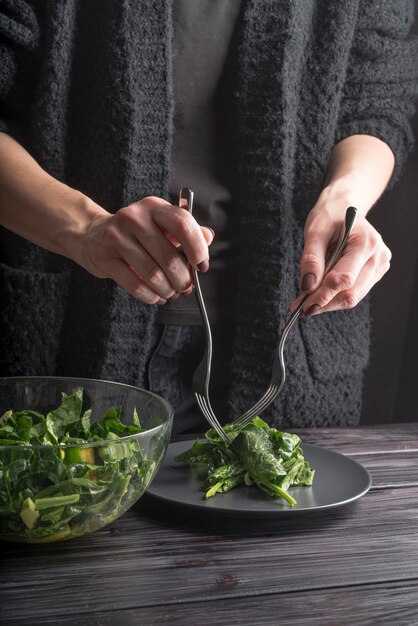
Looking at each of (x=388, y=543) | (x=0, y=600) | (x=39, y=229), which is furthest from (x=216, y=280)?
(x=0, y=600)

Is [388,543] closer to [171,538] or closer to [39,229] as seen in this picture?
[171,538]

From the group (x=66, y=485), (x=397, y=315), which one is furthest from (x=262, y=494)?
(x=397, y=315)

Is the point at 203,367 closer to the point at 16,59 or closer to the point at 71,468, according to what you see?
the point at 71,468

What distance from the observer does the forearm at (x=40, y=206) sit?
111cm

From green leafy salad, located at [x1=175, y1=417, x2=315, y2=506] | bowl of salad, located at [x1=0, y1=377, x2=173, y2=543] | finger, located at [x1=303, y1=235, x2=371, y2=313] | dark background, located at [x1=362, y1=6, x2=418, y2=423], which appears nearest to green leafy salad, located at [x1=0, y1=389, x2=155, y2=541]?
bowl of salad, located at [x1=0, y1=377, x2=173, y2=543]

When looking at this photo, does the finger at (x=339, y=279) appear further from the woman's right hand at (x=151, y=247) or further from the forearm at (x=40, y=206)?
the forearm at (x=40, y=206)

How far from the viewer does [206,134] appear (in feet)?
4.56

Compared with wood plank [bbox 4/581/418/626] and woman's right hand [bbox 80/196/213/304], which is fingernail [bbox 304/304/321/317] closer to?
woman's right hand [bbox 80/196/213/304]

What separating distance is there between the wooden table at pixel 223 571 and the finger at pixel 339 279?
10.3 inches

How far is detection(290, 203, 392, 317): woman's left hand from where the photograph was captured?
1.02 meters

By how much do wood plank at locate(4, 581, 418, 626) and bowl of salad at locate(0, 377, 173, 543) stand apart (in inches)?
3.8

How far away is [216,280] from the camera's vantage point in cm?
139

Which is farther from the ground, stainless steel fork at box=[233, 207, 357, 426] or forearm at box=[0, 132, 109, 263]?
forearm at box=[0, 132, 109, 263]

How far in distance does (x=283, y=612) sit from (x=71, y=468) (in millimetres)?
217
